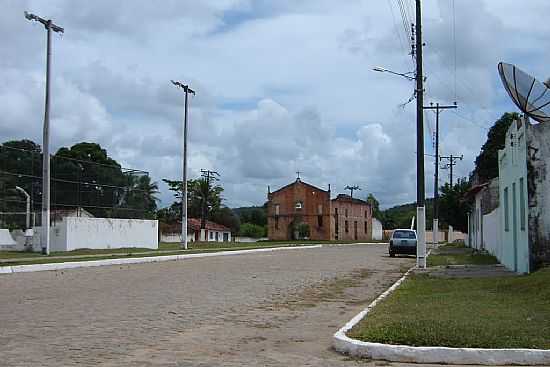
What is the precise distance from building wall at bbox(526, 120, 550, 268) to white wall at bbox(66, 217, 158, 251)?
2787cm

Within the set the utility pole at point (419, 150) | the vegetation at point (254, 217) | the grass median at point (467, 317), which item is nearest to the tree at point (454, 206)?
the utility pole at point (419, 150)

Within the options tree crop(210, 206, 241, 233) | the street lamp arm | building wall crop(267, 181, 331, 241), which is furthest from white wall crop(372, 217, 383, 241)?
the street lamp arm

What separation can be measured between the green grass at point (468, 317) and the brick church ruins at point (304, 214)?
258 feet

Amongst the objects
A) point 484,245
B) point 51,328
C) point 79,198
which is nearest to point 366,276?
point 51,328

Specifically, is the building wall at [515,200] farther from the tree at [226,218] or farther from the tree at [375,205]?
the tree at [375,205]

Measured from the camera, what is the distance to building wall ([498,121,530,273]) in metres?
19.7

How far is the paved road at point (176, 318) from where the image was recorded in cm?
899

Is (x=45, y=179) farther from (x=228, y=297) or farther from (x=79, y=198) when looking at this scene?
(x=228, y=297)

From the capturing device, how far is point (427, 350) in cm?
858

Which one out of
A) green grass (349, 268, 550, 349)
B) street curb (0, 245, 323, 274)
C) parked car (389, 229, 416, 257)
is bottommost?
green grass (349, 268, 550, 349)

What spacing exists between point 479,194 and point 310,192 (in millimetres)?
54855

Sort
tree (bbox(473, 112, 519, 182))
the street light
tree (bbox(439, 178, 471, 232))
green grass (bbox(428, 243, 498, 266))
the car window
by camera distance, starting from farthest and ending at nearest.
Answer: tree (bbox(439, 178, 471, 232))
tree (bbox(473, 112, 519, 182))
the street light
the car window
green grass (bbox(428, 243, 498, 266))

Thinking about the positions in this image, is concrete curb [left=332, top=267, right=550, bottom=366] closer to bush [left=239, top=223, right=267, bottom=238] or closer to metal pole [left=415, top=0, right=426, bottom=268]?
metal pole [left=415, top=0, right=426, bottom=268]

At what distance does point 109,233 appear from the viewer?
146ft
